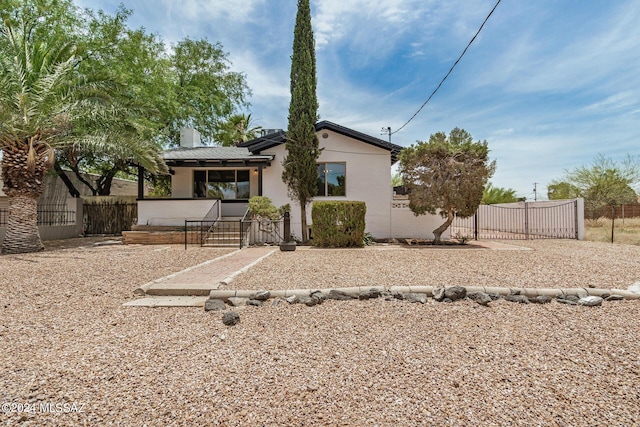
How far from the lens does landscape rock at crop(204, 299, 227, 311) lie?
3908mm

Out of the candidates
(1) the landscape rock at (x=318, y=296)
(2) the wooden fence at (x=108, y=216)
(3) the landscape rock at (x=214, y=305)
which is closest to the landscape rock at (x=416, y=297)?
(1) the landscape rock at (x=318, y=296)

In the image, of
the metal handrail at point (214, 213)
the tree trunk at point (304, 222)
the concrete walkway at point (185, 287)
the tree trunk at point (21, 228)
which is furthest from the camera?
the metal handrail at point (214, 213)

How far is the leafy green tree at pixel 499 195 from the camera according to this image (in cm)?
1933

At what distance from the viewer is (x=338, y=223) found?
10055 mm

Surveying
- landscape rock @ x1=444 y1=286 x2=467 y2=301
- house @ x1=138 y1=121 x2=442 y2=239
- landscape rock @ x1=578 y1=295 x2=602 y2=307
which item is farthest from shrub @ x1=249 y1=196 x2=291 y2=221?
landscape rock @ x1=578 y1=295 x2=602 y2=307

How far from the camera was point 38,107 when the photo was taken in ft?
30.2

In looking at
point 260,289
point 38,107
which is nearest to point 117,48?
point 38,107

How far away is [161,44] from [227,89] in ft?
18.7

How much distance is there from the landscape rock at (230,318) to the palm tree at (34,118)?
997 cm

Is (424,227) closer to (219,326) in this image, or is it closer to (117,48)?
(219,326)

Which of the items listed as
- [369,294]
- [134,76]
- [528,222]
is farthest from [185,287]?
[528,222]

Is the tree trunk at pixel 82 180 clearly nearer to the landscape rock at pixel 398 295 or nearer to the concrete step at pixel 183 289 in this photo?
the concrete step at pixel 183 289

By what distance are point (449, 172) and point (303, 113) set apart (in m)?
5.86

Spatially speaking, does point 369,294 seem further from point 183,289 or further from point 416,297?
point 183,289
